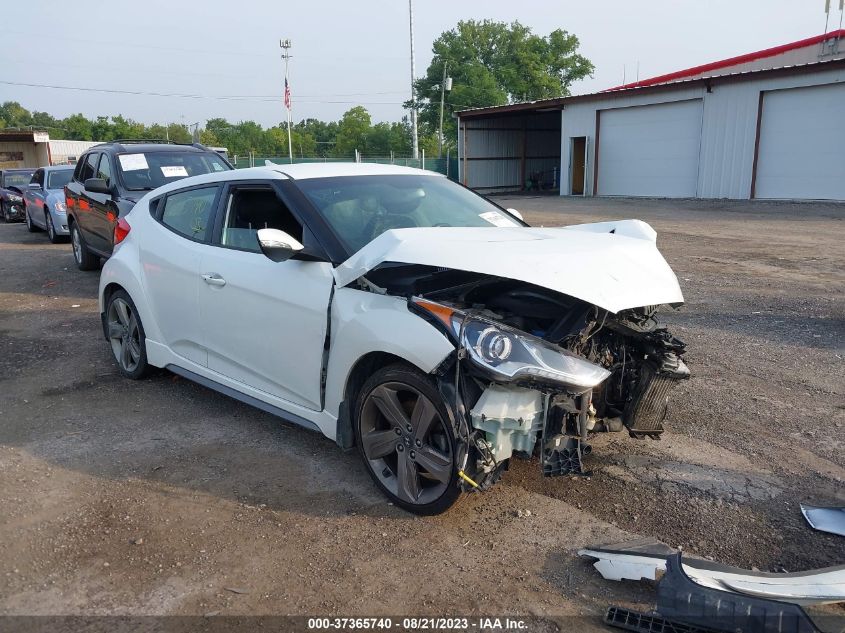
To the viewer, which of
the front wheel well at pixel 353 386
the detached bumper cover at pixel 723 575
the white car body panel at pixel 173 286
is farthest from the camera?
the white car body panel at pixel 173 286

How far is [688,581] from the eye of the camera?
2578 mm

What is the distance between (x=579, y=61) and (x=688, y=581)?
7187 centimetres

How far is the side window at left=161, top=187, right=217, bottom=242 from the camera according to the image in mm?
4715

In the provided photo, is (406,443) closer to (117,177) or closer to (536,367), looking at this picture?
(536,367)

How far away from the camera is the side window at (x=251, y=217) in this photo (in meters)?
4.18

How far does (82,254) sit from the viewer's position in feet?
35.8

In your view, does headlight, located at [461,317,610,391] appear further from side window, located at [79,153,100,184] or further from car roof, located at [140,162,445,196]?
side window, located at [79,153,100,184]

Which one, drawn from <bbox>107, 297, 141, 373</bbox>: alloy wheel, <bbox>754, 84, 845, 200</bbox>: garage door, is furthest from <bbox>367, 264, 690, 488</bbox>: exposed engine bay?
<bbox>754, 84, 845, 200</bbox>: garage door

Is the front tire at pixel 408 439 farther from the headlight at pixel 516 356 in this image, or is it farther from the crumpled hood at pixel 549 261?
the crumpled hood at pixel 549 261

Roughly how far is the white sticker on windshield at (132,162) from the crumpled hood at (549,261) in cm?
696

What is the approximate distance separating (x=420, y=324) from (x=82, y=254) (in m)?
9.41

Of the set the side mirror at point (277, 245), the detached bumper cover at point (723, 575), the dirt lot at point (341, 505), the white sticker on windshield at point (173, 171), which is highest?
the white sticker on windshield at point (173, 171)

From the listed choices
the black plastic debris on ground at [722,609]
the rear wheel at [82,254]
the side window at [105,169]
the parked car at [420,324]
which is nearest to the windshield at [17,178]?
the rear wheel at [82,254]

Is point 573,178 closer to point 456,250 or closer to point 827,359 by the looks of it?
point 827,359
